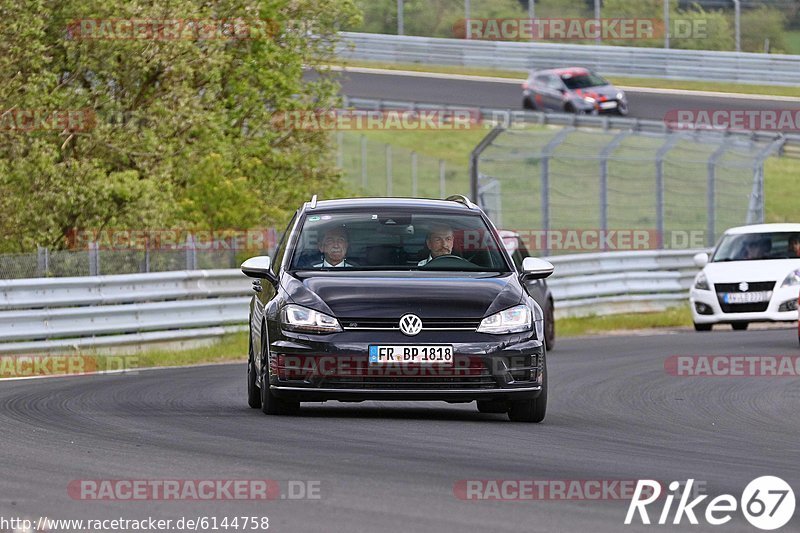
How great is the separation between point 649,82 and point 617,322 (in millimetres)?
32340

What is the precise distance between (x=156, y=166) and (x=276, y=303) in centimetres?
1541

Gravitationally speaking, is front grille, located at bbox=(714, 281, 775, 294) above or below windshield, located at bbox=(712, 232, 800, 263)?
below

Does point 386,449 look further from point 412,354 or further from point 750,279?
point 750,279

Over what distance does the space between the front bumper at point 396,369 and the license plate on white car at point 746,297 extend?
14.2 meters

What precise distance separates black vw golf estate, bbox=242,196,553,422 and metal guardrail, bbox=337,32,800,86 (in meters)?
45.0

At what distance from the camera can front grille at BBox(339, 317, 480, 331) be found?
1094 centimetres

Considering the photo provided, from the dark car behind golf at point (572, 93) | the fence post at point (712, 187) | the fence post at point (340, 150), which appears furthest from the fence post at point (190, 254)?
the dark car behind golf at point (572, 93)

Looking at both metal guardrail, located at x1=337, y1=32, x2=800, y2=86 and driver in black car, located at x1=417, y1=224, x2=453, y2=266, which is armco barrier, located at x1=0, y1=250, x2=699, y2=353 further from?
metal guardrail, located at x1=337, y1=32, x2=800, y2=86

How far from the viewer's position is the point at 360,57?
64.9 metres

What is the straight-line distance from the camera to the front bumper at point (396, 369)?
10914 mm

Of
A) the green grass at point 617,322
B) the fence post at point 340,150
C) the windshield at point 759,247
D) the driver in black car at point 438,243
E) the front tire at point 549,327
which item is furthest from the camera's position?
the fence post at point 340,150

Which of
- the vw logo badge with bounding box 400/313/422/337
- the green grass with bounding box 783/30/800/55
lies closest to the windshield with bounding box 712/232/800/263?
the vw logo badge with bounding box 400/313/422/337

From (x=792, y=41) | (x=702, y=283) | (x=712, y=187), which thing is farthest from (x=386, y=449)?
(x=792, y=41)

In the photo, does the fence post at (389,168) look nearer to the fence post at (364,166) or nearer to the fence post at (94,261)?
the fence post at (364,166)
